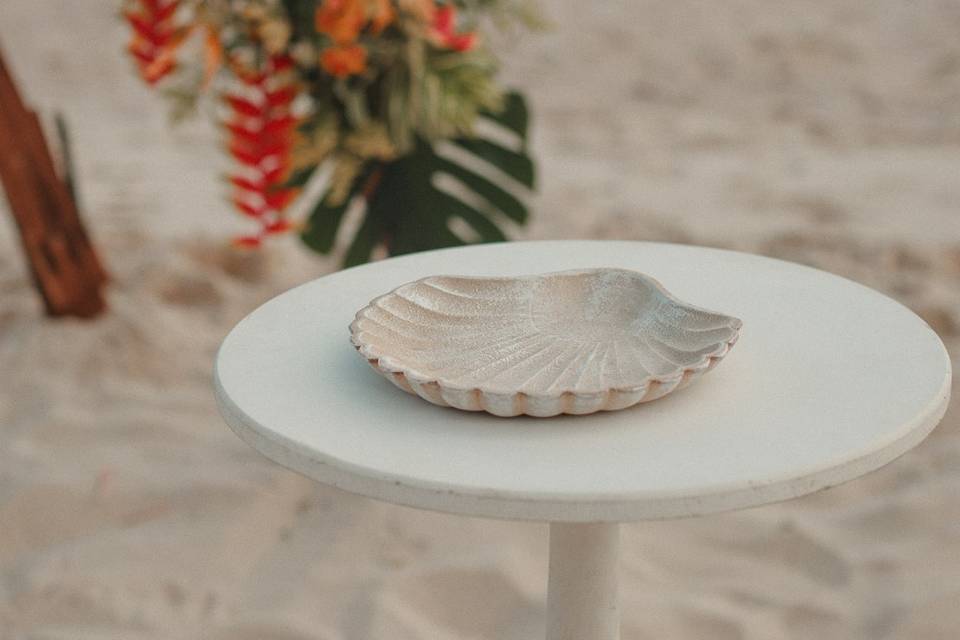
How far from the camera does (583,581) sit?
1.13 metres

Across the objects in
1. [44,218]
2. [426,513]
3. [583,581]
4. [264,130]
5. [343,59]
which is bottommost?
[426,513]

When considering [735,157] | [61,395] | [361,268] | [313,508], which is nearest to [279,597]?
[313,508]

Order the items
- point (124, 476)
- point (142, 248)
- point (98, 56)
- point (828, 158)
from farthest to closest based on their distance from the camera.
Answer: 1. point (98, 56)
2. point (828, 158)
3. point (142, 248)
4. point (124, 476)

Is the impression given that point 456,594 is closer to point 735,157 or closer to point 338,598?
point 338,598

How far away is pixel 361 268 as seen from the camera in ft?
4.37

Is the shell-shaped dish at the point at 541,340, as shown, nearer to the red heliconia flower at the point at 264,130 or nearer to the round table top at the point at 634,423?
the round table top at the point at 634,423

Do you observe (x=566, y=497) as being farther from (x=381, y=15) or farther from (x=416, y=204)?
(x=416, y=204)

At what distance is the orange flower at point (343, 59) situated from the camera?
1.76 metres

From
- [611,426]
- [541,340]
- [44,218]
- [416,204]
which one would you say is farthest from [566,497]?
[44,218]

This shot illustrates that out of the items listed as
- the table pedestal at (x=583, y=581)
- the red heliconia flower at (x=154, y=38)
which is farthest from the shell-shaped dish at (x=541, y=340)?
the red heliconia flower at (x=154, y=38)

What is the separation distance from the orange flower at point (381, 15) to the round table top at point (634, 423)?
65 centimetres

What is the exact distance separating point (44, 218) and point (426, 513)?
1.13 meters

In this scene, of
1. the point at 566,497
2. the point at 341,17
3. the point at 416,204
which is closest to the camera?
the point at 566,497

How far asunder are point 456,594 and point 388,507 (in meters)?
0.28
